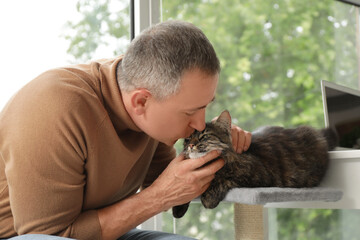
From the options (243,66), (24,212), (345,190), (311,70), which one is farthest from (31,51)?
(311,70)

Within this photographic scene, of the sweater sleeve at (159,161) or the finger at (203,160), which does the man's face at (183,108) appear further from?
the sweater sleeve at (159,161)

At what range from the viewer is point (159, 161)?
5.71 feet

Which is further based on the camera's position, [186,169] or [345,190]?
[345,190]

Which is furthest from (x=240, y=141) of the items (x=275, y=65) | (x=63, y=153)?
(x=275, y=65)

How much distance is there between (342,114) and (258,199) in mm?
965

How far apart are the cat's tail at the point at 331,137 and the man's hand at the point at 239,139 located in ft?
1.42

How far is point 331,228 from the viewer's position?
112 inches

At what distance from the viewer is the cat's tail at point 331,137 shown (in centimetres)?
198

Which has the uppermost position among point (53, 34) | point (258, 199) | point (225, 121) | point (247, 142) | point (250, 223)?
point (53, 34)

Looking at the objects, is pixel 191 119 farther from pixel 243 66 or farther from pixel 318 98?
pixel 318 98

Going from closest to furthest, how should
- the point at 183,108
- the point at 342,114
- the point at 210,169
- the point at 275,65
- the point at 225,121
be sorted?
the point at 183,108 → the point at 210,169 → the point at 225,121 → the point at 342,114 → the point at 275,65

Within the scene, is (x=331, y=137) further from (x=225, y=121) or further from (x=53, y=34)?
(x=53, y=34)

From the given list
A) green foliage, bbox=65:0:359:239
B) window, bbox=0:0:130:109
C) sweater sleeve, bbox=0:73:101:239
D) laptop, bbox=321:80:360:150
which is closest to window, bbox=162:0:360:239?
green foliage, bbox=65:0:359:239

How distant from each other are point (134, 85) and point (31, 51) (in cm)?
100
